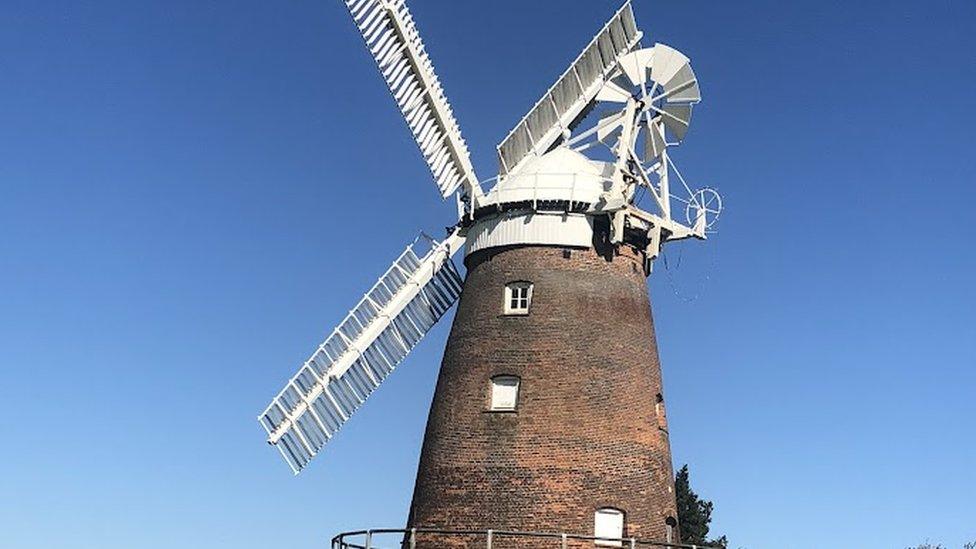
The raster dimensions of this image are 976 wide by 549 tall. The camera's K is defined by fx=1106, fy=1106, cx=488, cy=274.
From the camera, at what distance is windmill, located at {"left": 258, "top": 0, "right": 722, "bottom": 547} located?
66.6ft

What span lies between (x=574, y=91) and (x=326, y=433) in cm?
919

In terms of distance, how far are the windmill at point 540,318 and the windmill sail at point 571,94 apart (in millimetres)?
32

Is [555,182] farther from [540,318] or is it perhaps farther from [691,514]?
[691,514]

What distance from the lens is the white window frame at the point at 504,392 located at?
825 inches

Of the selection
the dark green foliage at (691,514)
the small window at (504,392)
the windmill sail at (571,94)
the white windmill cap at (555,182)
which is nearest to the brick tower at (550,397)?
the small window at (504,392)

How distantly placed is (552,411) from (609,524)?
90.0 inches

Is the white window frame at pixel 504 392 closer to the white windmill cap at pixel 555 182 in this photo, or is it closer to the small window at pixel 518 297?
the small window at pixel 518 297

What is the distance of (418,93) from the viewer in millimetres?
23719

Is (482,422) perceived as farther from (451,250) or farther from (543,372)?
(451,250)

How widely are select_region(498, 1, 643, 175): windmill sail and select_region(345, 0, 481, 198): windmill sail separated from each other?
4.52 ft

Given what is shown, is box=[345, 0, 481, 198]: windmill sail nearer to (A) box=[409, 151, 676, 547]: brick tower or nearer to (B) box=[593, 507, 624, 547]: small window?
(A) box=[409, 151, 676, 547]: brick tower

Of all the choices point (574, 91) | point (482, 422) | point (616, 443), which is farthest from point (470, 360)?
point (574, 91)

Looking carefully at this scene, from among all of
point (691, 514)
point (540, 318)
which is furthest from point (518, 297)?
point (691, 514)

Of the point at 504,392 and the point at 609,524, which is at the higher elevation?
the point at 504,392
